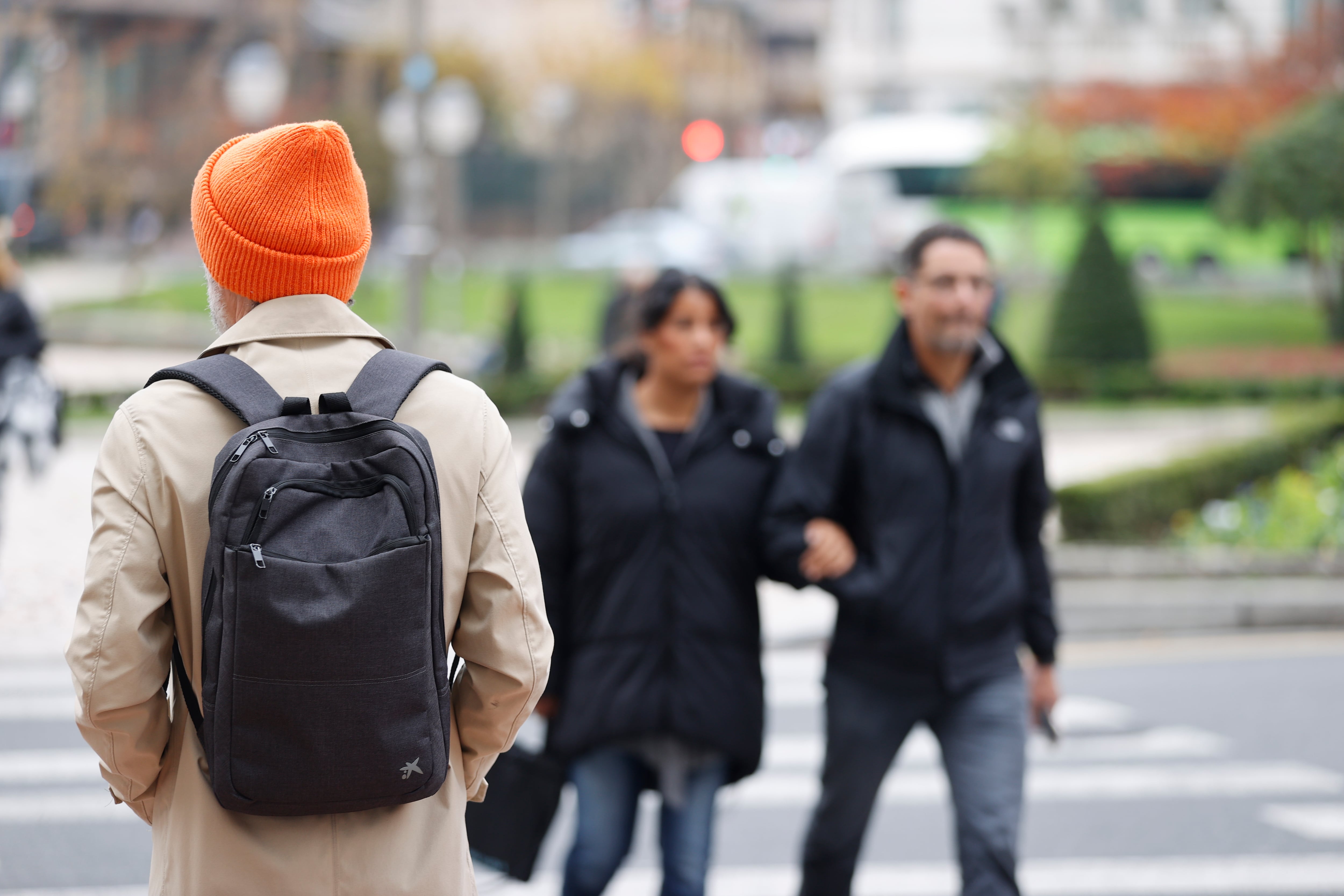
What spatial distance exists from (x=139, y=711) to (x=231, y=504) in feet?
1.20

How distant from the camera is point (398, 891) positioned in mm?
2189

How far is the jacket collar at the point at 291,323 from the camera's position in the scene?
7.41 feet

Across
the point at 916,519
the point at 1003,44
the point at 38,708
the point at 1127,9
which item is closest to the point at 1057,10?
the point at 1127,9

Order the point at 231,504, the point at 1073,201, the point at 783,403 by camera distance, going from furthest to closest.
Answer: the point at 1073,201 < the point at 783,403 < the point at 231,504

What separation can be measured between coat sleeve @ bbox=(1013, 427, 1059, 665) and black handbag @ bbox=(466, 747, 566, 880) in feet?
4.27

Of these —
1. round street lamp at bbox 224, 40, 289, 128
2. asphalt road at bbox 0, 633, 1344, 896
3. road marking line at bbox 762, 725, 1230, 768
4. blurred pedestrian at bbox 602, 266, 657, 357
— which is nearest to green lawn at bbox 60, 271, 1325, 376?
round street lamp at bbox 224, 40, 289, 128

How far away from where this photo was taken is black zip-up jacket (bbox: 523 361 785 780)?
12.2 ft

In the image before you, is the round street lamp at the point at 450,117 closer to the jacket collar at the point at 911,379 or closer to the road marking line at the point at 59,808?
the road marking line at the point at 59,808

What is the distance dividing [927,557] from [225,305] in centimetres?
203

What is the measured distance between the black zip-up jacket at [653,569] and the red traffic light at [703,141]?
2577cm

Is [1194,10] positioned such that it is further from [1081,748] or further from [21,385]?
[1081,748]

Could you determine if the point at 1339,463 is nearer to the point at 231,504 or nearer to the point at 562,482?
the point at 562,482

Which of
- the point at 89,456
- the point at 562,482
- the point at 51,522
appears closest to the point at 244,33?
the point at 89,456

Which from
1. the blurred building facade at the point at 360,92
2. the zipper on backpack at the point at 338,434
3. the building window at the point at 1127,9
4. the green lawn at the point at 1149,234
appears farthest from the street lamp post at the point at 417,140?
the building window at the point at 1127,9
